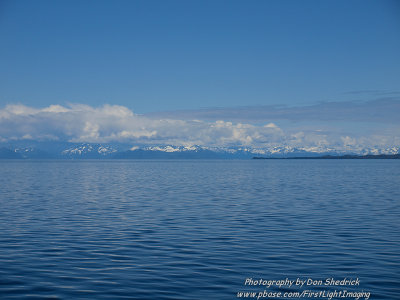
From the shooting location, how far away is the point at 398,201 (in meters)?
45.8

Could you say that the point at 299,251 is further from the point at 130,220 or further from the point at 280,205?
the point at 280,205

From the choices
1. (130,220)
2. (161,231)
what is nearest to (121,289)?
(161,231)

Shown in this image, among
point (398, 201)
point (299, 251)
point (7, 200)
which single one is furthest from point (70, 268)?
point (398, 201)

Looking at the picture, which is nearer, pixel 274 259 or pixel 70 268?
pixel 70 268

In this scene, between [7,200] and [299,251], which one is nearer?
[299,251]

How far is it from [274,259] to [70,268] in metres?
10.5

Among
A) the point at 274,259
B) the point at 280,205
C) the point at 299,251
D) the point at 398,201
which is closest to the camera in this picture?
the point at 274,259

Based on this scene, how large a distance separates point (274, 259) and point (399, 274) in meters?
5.93

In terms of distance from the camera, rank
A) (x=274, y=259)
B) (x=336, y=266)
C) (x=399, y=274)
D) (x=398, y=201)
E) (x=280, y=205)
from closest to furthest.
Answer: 1. (x=399, y=274)
2. (x=336, y=266)
3. (x=274, y=259)
4. (x=280, y=205)
5. (x=398, y=201)

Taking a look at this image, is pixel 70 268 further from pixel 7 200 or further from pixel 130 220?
pixel 7 200

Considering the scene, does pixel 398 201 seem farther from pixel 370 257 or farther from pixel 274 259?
pixel 274 259

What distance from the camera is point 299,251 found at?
71.8ft

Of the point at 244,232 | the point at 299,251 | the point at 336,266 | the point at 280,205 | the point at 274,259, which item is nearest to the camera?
the point at 336,266

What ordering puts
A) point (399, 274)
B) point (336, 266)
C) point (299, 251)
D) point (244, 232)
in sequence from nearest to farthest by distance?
point (399, 274)
point (336, 266)
point (299, 251)
point (244, 232)
